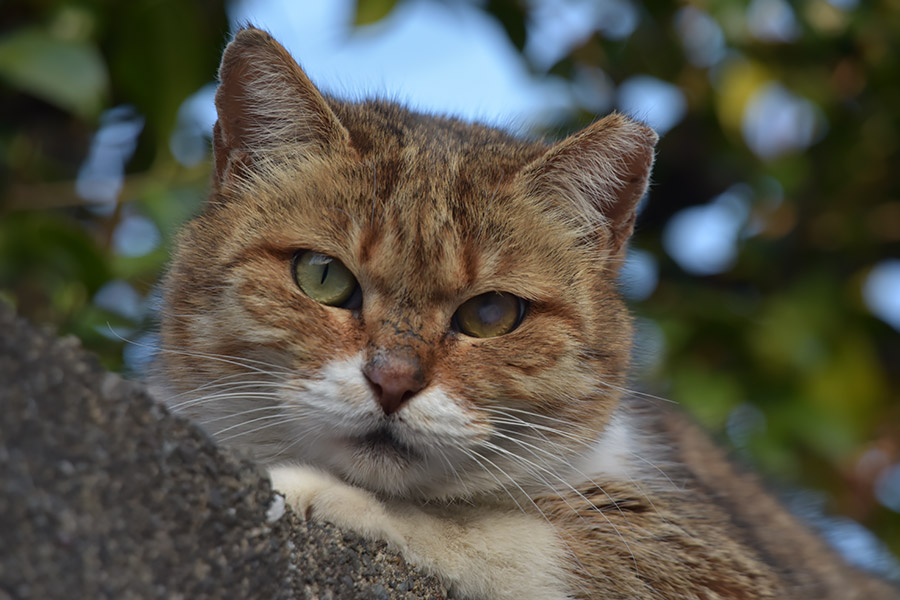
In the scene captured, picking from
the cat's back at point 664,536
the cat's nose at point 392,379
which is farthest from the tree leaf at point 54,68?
the cat's back at point 664,536

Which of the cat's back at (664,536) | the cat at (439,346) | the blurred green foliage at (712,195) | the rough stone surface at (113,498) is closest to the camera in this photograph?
the rough stone surface at (113,498)

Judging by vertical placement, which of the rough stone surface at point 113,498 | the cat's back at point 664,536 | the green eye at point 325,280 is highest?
the green eye at point 325,280

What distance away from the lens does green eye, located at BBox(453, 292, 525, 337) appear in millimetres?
2420

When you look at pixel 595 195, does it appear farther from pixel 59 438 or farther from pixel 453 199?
pixel 59 438

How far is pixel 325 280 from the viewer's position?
2.39 meters

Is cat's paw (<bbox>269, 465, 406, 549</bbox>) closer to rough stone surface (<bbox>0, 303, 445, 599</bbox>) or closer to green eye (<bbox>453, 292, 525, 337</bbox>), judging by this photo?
rough stone surface (<bbox>0, 303, 445, 599</bbox>)

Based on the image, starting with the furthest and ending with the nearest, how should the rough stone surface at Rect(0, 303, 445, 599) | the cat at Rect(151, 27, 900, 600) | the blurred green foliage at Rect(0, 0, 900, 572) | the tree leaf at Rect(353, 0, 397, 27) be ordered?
the tree leaf at Rect(353, 0, 397, 27)
the blurred green foliage at Rect(0, 0, 900, 572)
the cat at Rect(151, 27, 900, 600)
the rough stone surface at Rect(0, 303, 445, 599)

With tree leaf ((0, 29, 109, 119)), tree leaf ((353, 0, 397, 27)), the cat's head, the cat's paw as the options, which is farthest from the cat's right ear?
tree leaf ((353, 0, 397, 27))

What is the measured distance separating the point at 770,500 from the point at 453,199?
7.37 feet

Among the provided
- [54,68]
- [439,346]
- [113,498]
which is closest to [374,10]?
[54,68]

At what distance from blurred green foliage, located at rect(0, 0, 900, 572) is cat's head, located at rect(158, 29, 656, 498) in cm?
78

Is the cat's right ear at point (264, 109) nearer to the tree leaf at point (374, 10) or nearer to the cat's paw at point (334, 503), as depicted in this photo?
the cat's paw at point (334, 503)

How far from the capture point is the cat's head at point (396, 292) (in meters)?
2.17

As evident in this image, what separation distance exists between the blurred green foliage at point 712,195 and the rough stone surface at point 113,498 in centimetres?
182
